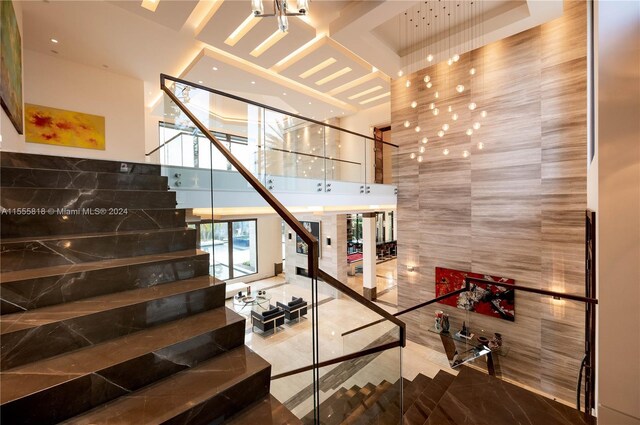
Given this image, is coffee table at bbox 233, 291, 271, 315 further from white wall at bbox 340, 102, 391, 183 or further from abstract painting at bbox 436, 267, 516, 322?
abstract painting at bbox 436, 267, 516, 322

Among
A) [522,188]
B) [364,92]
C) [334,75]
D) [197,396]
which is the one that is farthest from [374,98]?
[197,396]

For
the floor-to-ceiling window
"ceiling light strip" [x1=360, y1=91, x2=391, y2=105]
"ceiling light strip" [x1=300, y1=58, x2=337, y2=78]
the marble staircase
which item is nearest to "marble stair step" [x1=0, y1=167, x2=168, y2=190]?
the marble staircase

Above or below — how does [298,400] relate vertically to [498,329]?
above

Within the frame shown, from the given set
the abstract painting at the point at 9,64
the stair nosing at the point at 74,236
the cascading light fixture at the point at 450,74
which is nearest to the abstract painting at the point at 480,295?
the cascading light fixture at the point at 450,74

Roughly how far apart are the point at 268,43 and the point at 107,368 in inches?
237

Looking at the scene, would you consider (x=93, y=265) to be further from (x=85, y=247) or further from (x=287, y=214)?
(x=287, y=214)

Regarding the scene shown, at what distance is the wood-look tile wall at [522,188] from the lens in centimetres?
442

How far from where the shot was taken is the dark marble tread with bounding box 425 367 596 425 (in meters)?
2.60

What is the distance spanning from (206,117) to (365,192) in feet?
11.6

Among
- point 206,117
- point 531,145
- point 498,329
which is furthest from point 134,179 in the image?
point 498,329

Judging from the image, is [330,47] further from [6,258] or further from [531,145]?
[6,258]

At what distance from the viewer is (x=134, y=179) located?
283 cm

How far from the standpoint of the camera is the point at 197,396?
1.39 meters

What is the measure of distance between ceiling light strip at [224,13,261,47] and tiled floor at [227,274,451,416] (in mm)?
4947
